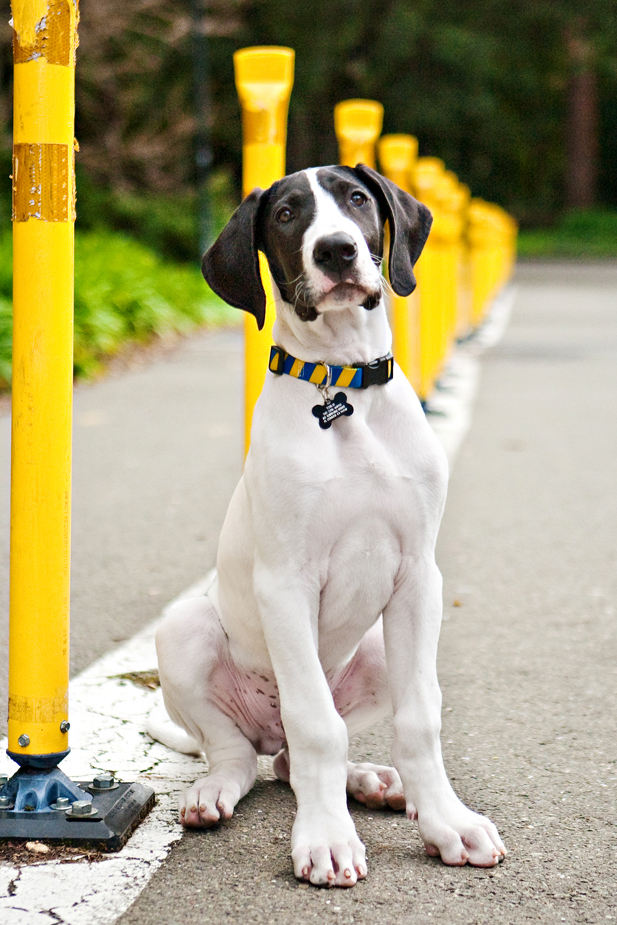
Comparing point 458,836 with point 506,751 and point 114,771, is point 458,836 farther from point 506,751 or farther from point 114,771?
point 114,771

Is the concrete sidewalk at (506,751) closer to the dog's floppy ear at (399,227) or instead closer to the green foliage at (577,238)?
the dog's floppy ear at (399,227)

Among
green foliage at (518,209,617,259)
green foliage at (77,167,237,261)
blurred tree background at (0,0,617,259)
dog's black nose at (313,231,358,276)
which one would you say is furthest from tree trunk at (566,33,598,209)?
dog's black nose at (313,231,358,276)

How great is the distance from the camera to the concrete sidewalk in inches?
97.1

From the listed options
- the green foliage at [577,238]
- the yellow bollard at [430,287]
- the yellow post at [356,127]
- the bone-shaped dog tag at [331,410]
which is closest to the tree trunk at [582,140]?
the green foliage at [577,238]

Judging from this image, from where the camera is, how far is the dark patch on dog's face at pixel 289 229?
2914mm

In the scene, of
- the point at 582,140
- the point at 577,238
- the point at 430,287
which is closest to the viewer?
the point at 430,287

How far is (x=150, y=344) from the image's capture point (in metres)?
14.1

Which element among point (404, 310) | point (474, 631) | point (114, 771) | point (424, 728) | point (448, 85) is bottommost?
point (448, 85)

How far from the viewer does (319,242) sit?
282 centimetres

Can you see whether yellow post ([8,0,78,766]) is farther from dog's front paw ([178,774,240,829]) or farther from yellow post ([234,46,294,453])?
yellow post ([234,46,294,453])

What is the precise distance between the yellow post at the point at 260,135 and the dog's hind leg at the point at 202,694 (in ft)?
4.06

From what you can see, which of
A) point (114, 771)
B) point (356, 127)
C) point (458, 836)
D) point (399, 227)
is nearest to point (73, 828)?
point (114, 771)

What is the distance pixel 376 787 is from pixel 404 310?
5.22 meters

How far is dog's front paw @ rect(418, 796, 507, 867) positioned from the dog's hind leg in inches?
19.7
